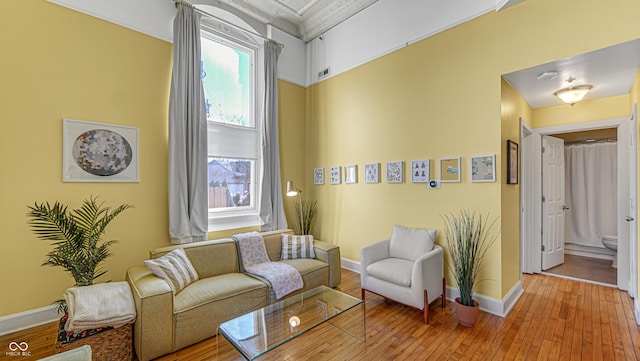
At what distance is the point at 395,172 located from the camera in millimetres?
3719

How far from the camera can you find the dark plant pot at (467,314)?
2.55m

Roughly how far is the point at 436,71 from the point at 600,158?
449 cm

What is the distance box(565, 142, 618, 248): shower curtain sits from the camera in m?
5.02

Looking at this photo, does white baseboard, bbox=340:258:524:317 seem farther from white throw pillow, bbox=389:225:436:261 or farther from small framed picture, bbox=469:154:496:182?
small framed picture, bbox=469:154:496:182

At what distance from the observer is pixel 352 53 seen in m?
4.34

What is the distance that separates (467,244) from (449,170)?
92 centimetres

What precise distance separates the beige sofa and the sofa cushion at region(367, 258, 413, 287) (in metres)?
0.67

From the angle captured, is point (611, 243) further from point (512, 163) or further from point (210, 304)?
point (210, 304)

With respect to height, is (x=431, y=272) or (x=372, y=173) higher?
(x=372, y=173)

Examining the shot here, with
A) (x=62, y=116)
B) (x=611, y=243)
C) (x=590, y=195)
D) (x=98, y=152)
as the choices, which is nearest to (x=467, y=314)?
(x=611, y=243)

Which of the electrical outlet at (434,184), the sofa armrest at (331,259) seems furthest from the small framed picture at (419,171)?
the sofa armrest at (331,259)

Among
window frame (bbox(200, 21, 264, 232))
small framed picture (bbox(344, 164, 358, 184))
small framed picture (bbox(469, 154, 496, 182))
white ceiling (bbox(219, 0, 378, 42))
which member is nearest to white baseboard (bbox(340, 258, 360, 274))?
small framed picture (bbox(344, 164, 358, 184))

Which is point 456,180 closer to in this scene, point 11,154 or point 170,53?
point 170,53

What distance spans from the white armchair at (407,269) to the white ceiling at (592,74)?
2.05 m
